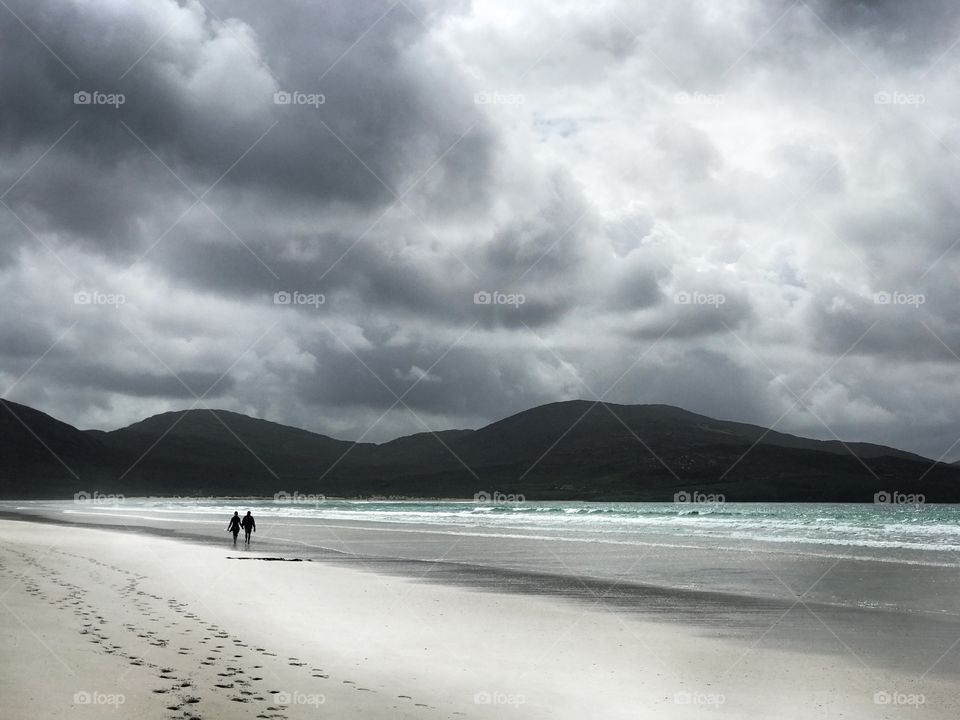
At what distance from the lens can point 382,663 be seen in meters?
10.9

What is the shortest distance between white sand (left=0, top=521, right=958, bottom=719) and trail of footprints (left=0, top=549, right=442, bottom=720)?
3 centimetres

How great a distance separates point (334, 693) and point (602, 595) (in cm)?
1088

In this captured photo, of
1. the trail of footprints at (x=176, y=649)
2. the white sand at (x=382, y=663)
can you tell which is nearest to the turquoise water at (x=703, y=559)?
the white sand at (x=382, y=663)

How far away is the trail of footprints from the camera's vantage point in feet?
27.5

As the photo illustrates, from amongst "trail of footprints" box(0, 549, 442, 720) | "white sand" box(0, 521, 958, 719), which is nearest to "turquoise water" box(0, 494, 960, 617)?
"white sand" box(0, 521, 958, 719)

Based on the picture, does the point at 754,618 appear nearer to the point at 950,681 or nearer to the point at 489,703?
the point at 950,681

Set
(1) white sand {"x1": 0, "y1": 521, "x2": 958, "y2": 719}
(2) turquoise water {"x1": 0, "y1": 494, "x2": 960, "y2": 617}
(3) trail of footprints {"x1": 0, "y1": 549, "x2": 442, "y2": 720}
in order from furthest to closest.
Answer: (2) turquoise water {"x1": 0, "y1": 494, "x2": 960, "y2": 617}, (1) white sand {"x1": 0, "y1": 521, "x2": 958, "y2": 719}, (3) trail of footprints {"x1": 0, "y1": 549, "x2": 442, "y2": 720}

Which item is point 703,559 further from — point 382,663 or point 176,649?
point 176,649

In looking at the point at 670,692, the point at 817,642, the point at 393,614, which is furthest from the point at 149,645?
the point at 817,642

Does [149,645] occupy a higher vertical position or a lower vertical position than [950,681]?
higher

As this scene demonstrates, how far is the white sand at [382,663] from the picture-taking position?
8.57 metres

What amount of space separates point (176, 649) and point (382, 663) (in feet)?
9.02

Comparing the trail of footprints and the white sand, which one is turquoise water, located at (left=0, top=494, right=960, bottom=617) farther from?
the trail of footprints

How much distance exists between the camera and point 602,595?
18.8m
